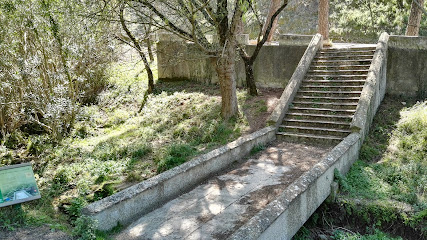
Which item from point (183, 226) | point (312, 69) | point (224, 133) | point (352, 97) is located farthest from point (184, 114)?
point (183, 226)

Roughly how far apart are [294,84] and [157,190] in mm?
7335

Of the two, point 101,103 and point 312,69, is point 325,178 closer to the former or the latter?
point 312,69

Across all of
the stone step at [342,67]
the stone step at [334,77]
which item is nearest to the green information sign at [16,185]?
the stone step at [334,77]

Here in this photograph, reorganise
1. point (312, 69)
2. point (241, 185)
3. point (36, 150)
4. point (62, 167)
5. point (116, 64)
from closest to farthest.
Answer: point (241, 185) → point (62, 167) → point (36, 150) → point (312, 69) → point (116, 64)

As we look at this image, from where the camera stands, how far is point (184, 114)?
1466 centimetres

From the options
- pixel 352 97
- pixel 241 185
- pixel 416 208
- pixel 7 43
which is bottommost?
pixel 416 208

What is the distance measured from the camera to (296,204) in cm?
671

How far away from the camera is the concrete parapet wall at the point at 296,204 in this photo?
5.73m

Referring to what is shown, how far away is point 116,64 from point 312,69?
410 inches

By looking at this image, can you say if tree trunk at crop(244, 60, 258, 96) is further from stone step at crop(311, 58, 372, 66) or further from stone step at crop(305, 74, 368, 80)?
stone step at crop(311, 58, 372, 66)

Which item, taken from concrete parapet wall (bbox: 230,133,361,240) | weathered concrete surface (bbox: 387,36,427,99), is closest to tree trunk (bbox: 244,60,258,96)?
weathered concrete surface (bbox: 387,36,427,99)

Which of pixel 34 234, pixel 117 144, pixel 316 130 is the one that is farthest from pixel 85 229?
pixel 316 130

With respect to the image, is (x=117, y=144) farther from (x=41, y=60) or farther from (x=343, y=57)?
(x=343, y=57)

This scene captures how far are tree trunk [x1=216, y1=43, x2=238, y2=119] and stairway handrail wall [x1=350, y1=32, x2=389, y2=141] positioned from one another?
4.09 meters
